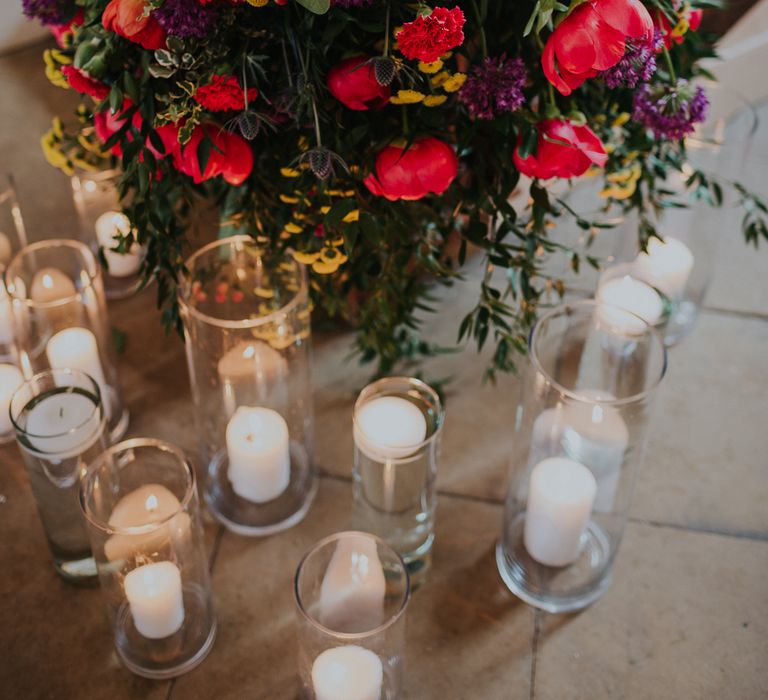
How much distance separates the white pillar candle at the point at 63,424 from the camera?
1.01 m

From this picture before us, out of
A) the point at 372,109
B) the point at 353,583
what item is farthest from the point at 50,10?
the point at 353,583

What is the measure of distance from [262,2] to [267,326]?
406mm

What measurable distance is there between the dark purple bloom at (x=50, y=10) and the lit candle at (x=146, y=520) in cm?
50

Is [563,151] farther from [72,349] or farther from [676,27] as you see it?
[72,349]

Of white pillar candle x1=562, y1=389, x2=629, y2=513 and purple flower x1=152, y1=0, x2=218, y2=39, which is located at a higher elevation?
purple flower x1=152, y1=0, x2=218, y2=39

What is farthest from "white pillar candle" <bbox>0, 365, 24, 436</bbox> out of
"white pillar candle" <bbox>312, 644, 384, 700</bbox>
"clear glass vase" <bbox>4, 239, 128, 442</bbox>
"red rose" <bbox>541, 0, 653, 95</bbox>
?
"red rose" <bbox>541, 0, 653, 95</bbox>

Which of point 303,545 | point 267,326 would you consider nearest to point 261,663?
point 303,545

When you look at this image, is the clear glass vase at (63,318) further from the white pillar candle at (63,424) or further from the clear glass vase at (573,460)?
the clear glass vase at (573,460)

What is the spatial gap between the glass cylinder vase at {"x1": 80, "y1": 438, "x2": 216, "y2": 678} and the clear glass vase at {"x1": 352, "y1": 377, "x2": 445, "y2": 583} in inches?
7.6

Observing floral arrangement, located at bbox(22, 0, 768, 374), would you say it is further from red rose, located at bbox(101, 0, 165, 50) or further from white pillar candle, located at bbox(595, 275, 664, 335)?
white pillar candle, located at bbox(595, 275, 664, 335)

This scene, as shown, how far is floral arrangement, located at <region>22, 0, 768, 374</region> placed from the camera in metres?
0.78

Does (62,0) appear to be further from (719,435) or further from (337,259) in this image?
(719,435)

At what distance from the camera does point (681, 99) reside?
959mm

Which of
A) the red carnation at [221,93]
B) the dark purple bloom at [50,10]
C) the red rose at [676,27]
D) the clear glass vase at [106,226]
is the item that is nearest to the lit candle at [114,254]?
the clear glass vase at [106,226]
